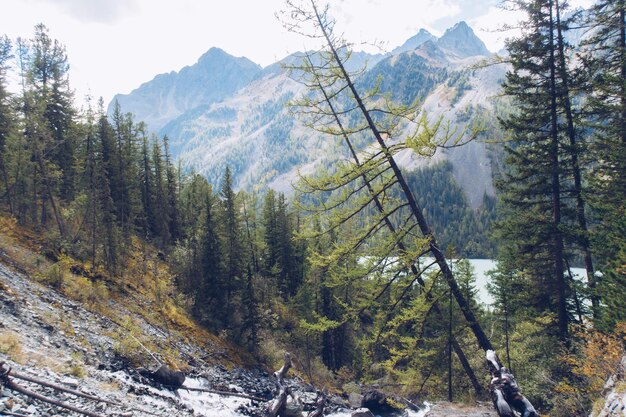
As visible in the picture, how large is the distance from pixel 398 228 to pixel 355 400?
901 inches

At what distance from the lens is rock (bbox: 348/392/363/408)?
27031 millimetres

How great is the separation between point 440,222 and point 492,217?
901 inches

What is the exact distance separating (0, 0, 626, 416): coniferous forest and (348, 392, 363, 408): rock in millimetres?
3643

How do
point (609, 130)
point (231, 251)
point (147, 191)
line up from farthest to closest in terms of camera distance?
point (147, 191) → point (231, 251) → point (609, 130)

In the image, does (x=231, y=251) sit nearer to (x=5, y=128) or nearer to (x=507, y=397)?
(x=5, y=128)

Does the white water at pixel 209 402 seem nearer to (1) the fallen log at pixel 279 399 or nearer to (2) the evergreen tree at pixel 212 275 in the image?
(1) the fallen log at pixel 279 399

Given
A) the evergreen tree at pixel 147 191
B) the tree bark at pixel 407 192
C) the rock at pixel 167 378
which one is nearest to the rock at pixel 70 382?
the rock at pixel 167 378

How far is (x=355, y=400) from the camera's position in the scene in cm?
2728

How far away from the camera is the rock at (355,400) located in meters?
27.0

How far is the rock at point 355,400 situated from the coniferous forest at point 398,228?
3.64 meters

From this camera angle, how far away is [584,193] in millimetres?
15477

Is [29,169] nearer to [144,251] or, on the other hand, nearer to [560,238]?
[144,251]

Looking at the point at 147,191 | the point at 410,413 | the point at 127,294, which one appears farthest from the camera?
the point at 147,191

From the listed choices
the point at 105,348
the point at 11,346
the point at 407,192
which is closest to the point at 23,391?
the point at 11,346
